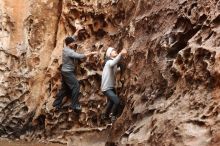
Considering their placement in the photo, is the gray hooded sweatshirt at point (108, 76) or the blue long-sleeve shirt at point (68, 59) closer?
the gray hooded sweatshirt at point (108, 76)

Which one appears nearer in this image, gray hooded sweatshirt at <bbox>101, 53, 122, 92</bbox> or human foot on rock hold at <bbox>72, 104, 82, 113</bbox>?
gray hooded sweatshirt at <bbox>101, 53, 122, 92</bbox>

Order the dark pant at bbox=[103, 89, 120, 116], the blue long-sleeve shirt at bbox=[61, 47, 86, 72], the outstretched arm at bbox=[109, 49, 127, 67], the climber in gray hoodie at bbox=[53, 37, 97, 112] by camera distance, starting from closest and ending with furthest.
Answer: the outstretched arm at bbox=[109, 49, 127, 67], the dark pant at bbox=[103, 89, 120, 116], the blue long-sleeve shirt at bbox=[61, 47, 86, 72], the climber in gray hoodie at bbox=[53, 37, 97, 112]

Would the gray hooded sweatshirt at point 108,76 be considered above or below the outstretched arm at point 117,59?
below

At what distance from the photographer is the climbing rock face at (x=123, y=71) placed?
21.0 feet

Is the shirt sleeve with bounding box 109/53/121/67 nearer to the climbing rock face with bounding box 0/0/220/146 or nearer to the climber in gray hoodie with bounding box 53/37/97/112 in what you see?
the climbing rock face with bounding box 0/0/220/146

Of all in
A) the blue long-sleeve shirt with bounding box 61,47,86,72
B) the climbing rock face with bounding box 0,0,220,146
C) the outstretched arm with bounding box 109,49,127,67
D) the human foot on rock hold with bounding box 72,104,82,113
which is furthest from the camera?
the human foot on rock hold with bounding box 72,104,82,113

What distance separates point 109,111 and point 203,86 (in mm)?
4095

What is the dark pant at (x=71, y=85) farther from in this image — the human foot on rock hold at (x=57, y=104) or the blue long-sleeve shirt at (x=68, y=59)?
the human foot on rock hold at (x=57, y=104)

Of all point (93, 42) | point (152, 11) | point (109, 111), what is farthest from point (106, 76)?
point (93, 42)

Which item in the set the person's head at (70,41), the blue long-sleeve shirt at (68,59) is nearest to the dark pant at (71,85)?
the blue long-sleeve shirt at (68,59)

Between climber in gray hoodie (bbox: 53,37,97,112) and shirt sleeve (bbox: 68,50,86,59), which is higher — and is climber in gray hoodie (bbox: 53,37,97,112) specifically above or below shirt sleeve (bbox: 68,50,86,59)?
below

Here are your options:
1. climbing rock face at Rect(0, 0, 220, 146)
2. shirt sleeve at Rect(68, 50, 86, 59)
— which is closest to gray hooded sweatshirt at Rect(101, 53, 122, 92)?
climbing rock face at Rect(0, 0, 220, 146)

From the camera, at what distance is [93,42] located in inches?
483

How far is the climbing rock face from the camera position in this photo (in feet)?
21.0
